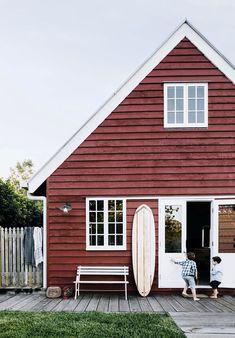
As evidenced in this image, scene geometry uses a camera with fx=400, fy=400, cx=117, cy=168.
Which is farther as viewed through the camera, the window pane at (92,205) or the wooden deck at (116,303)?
the window pane at (92,205)

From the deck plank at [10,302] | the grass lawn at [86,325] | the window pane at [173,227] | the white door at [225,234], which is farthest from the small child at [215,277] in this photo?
the deck plank at [10,302]

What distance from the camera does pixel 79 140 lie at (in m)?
10.6

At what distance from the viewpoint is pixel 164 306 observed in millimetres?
8891

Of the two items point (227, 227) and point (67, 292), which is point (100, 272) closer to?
point (67, 292)

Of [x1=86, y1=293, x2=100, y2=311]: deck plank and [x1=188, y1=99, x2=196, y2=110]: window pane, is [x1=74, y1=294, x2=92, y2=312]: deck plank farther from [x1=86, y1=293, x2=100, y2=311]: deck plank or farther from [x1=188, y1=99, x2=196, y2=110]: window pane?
[x1=188, y1=99, x2=196, y2=110]: window pane

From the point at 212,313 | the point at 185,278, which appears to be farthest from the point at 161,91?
the point at 212,313

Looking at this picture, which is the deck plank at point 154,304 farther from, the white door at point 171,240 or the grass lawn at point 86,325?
the grass lawn at point 86,325

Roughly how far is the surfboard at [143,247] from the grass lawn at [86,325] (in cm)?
238

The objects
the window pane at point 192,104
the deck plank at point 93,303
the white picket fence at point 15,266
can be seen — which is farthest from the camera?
the white picket fence at point 15,266

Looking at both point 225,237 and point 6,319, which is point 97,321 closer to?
point 6,319

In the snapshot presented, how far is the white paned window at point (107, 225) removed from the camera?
10.5m

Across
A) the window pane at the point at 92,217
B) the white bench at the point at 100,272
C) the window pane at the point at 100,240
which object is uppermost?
the window pane at the point at 92,217

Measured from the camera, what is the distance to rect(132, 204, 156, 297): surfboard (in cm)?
1023

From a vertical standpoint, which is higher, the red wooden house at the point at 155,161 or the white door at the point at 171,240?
the red wooden house at the point at 155,161
